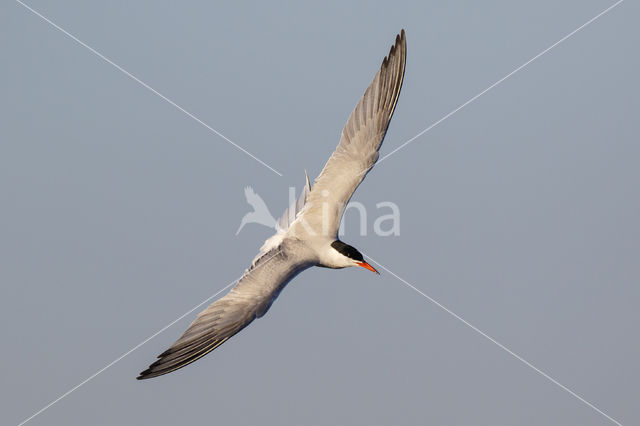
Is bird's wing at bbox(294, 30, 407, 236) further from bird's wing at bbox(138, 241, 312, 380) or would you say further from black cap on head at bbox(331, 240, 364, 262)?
bird's wing at bbox(138, 241, 312, 380)

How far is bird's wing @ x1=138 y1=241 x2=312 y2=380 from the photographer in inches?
428

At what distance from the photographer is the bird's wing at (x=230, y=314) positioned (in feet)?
35.7

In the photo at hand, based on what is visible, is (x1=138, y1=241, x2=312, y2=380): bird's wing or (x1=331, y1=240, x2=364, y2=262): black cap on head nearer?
(x1=138, y1=241, x2=312, y2=380): bird's wing

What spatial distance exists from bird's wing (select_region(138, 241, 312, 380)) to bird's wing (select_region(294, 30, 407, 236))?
1110 millimetres

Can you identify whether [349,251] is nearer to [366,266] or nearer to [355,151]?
[366,266]

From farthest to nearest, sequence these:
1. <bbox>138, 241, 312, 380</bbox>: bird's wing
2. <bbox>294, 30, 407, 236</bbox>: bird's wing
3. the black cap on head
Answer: <bbox>294, 30, 407, 236</bbox>: bird's wing
the black cap on head
<bbox>138, 241, 312, 380</bbox>: bird's wing

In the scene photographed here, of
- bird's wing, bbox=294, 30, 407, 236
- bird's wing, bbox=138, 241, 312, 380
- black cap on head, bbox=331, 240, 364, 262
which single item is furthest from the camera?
bird's wing, bbox=294, 30, 407, 236

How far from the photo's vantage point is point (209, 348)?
11.1m

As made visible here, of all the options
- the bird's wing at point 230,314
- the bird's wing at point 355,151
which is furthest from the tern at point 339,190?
the bird's wing at point 230,314

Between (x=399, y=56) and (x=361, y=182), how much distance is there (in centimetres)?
219

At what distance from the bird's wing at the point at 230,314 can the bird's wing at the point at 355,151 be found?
1.11 metres

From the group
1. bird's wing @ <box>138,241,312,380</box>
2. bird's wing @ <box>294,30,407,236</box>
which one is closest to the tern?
bird's wing @ <box>294,30,407,236</box>

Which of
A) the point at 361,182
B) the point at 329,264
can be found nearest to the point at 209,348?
the point at 329,264

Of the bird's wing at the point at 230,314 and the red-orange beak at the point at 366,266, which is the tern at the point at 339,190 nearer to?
the red-orange beak at the point at 366,266
